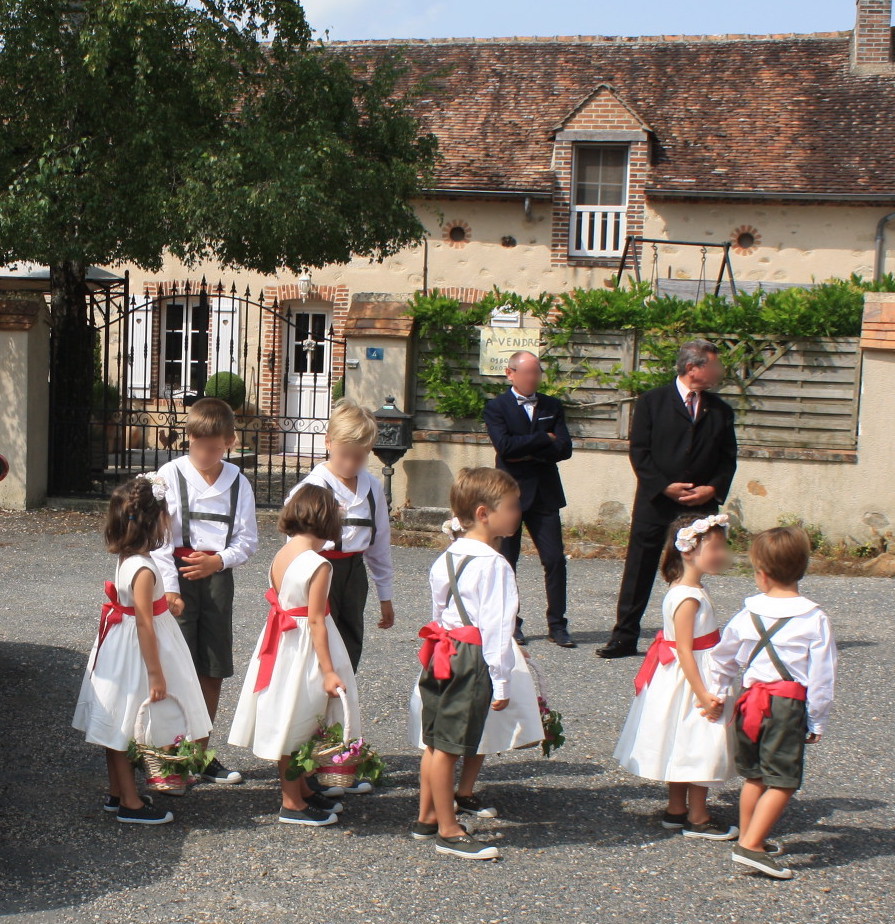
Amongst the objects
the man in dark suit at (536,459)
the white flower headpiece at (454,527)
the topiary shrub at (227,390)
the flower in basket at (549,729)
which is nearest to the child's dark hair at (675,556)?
the flower in basket at (549,729)

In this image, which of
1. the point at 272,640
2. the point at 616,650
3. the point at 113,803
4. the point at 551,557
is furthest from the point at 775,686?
the point at 551,557

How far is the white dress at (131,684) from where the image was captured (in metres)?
4.11

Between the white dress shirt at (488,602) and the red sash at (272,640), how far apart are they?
476mm

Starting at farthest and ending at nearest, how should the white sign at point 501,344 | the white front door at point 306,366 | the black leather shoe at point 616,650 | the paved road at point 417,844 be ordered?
the white front door at point 306,366 → the white sign at point 501,344 → the black leather shoe at point 616,650 → the paved road at point 417,844

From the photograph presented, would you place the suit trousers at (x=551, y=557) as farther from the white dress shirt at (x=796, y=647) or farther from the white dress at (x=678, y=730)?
the white dress shirt at (x=796, y=647)

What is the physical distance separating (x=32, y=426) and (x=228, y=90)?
384 centimetres

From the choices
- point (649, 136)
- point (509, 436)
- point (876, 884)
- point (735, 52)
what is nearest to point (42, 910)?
point (876, 884)

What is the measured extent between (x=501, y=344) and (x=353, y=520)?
6506 mm

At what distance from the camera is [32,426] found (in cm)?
1145

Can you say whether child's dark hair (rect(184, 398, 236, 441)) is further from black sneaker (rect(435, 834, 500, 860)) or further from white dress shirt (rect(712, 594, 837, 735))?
white dress shirt (rect(712, 594, 837, 735))

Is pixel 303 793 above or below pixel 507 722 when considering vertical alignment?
below

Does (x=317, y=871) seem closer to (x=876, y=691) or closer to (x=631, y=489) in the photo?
(x=876, y=691)

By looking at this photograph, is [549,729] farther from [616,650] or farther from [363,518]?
[616,650]

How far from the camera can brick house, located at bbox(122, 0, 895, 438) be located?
59.2 feet
